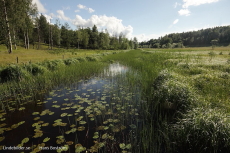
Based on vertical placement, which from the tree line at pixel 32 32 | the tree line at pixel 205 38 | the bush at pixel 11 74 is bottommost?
the bush at pixel 11 74

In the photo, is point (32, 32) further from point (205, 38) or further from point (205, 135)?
point (205, 38)

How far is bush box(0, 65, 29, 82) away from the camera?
812cm

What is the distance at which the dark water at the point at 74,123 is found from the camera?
3201 mm

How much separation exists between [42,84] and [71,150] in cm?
651

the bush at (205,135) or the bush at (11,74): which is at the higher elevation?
the bush at (11,74)

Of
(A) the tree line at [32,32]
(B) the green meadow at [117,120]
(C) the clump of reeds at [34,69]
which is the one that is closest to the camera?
(B) the green meadow at [117,120]

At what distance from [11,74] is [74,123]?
24.2 ft

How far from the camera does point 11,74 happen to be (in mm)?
8133

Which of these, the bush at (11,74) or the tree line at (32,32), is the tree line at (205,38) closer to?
the tree line at (32,32)

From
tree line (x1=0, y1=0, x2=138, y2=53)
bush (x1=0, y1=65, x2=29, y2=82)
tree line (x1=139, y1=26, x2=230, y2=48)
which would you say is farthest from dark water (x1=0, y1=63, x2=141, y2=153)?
tree line (x1=139, y1=26, x2=230, y2=48)

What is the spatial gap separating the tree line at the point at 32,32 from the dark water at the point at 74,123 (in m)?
22.5

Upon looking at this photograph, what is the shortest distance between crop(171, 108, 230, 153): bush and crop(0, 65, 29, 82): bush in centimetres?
1018

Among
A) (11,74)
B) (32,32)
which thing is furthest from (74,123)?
(32,32)

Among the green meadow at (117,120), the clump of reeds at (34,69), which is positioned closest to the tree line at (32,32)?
the clump of reeds at (34,69)
